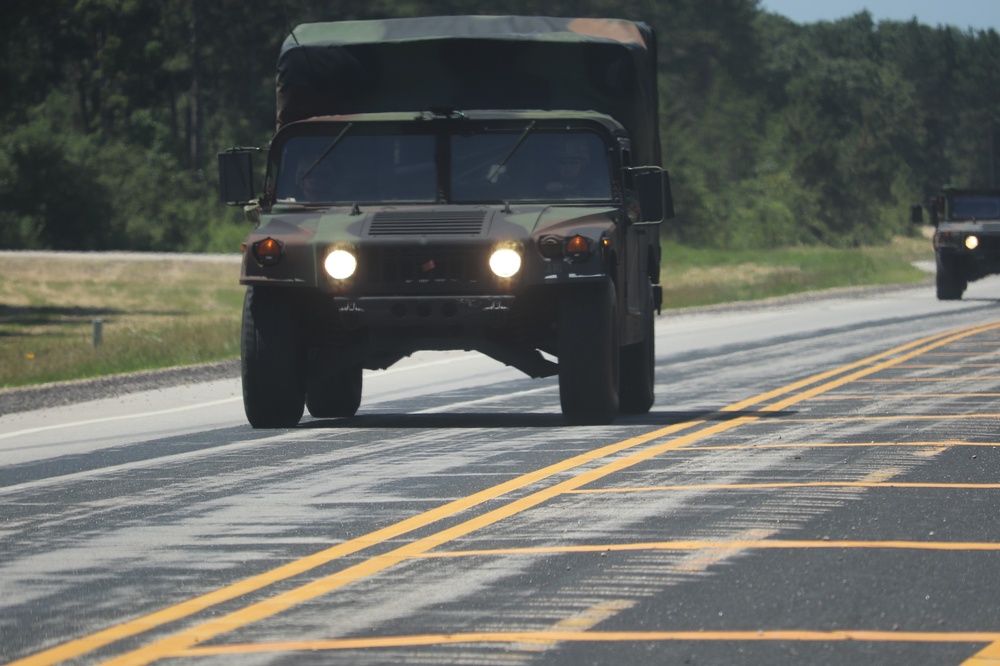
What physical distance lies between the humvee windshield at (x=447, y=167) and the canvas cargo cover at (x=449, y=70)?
74 cm

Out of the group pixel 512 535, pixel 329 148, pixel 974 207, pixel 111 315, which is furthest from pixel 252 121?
pixel 512 535

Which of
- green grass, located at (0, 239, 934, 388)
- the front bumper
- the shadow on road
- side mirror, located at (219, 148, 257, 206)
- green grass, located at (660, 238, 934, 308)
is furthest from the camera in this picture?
green grass, located at (660, 238, 934, 308)

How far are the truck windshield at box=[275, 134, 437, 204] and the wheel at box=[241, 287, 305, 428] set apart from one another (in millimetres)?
915

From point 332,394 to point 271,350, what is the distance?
192cm

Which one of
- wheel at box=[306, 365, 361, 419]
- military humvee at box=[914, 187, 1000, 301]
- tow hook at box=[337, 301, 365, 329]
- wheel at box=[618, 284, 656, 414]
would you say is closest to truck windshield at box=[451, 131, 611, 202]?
tow hook at box=[337, 301, 365, 329]

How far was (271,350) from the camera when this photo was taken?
1291 cm

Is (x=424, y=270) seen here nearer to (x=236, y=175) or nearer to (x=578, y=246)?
(x=578, y=246)

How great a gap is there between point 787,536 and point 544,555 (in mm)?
1135

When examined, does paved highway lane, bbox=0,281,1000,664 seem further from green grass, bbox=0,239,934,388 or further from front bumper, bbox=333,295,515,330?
green grass, bbox=0,239,934,388

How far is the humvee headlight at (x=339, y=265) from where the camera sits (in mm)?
12586

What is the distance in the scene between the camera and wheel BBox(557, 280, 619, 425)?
41.5 ft

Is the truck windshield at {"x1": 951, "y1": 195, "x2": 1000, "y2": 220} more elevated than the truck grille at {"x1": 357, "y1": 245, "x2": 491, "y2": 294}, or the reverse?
the truck windshield at {"x1": 951, "y1": 195, "x2": 1000, "y2": 220}

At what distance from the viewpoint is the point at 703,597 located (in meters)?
6.94

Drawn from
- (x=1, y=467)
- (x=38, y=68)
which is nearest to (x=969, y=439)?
(x=1, y=467)
